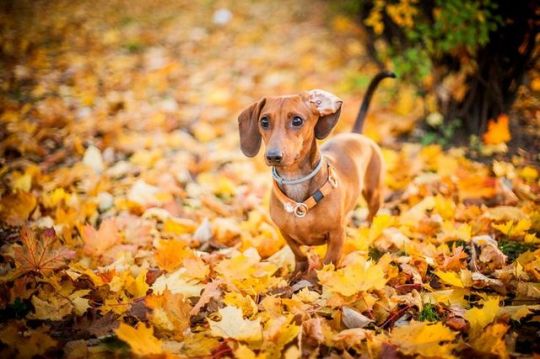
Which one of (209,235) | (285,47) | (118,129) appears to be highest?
(285,47)

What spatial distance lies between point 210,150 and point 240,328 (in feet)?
9.30

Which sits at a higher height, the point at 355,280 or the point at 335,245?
the point at 355,280

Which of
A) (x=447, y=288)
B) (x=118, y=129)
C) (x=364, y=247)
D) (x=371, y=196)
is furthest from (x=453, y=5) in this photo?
(x=118, y=129)

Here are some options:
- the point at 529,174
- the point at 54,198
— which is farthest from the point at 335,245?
the point at 54,198

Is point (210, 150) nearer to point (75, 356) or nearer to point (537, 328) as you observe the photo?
point (75, 356)

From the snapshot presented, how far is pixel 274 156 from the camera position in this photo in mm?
2164

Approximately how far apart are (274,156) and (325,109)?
459 mm

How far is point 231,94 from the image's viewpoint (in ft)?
18.0

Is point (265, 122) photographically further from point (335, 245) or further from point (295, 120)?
point (335, 245)

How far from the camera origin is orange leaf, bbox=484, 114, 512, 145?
3.69 meters

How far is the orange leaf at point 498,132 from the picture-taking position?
369cm

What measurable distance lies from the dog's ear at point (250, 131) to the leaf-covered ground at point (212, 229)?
593 millimetres

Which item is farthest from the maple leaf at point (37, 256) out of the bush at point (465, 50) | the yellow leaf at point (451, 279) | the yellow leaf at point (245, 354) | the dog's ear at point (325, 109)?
the bush at point (465, 50)

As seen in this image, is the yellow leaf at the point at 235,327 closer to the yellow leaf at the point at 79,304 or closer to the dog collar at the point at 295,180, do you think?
the yellow leaf at the point at 79,304
